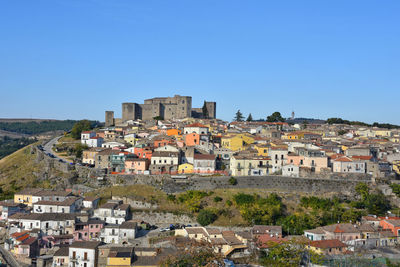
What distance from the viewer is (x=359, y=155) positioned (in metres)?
46.7

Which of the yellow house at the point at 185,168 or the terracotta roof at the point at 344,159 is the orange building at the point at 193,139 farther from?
the terracotta roof at the point at 344,159

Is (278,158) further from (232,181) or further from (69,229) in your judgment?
(69,229)

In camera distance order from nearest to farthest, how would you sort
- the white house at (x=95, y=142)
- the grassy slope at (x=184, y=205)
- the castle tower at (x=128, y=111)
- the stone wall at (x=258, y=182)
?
1. the grassy slope at (x=184, y=205)
2. the stone wall at (x=258, y=182)
3. the white house at (x=95, y=142)
4. the castle tower at (x=128, y=111)

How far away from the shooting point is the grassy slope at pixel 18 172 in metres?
48.8

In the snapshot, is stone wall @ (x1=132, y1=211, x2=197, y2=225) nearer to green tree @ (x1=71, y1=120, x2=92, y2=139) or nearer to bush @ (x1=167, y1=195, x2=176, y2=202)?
bush @ (x1=167, y1=195, x2=176, y2=202)

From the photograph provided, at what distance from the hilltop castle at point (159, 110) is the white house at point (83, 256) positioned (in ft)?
168

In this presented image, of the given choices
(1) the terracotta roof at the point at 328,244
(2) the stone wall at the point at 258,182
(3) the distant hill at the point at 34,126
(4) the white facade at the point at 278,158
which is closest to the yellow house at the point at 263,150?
(4) the white facade at the point at 278,158

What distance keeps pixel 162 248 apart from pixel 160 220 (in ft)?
22.0

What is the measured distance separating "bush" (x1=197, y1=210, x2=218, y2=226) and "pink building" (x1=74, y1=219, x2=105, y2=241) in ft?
28.3

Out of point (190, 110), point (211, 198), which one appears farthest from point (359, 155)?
point (190, 110)

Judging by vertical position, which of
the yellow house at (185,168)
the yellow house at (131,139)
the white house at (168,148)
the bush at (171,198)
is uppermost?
the yellow house at (131,139)

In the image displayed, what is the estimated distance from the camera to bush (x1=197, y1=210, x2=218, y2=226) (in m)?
37.7

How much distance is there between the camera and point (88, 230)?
35.9 metres

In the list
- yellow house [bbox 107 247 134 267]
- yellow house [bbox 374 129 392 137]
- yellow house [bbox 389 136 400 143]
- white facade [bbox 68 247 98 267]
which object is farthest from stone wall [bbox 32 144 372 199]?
yellow house [bbox 374 129 392 137]
